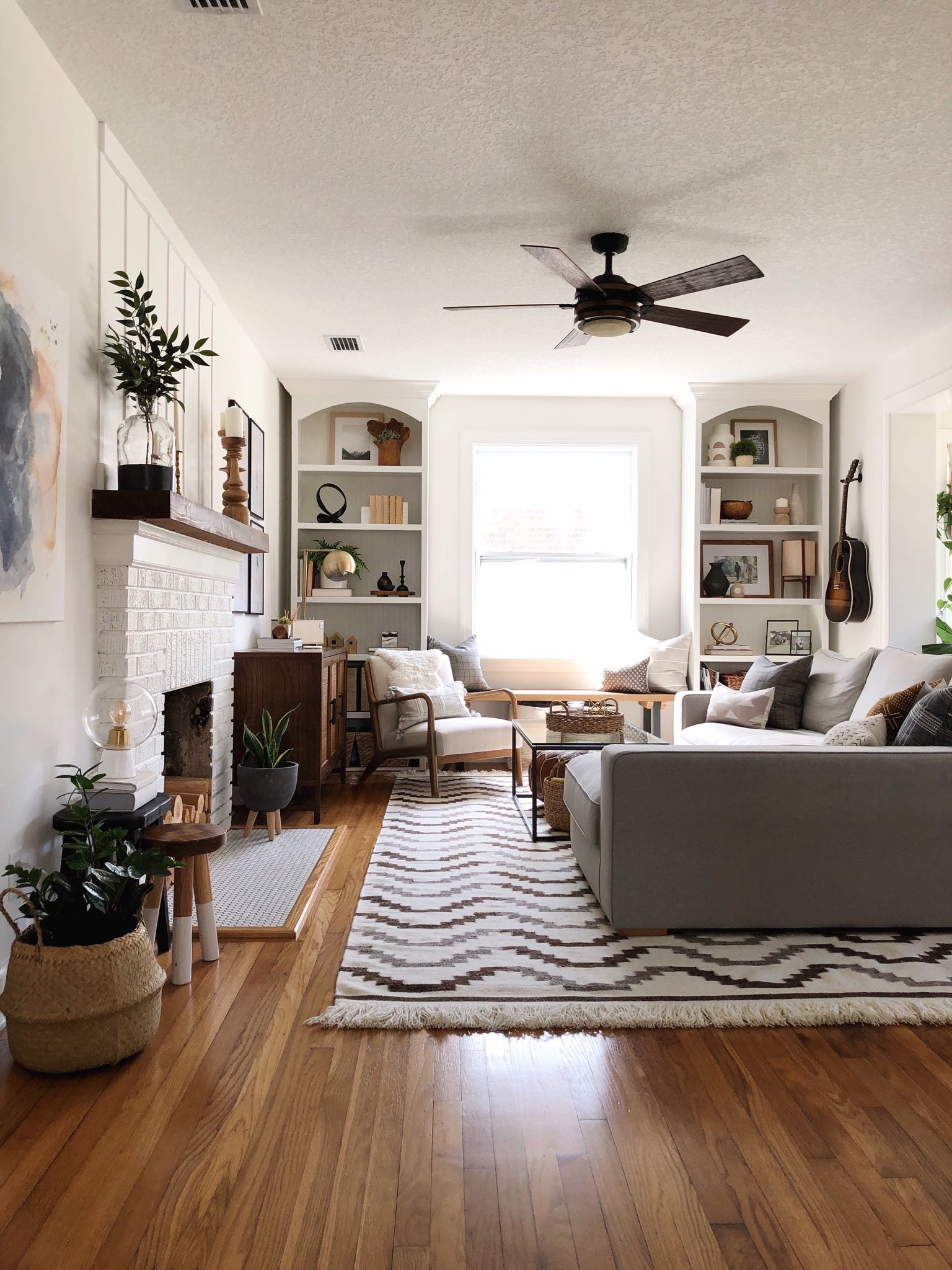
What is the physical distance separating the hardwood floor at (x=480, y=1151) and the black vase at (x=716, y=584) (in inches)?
184

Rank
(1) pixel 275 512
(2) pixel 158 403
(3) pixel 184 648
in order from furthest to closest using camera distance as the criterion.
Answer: (1) pixel 275 512, (3) pixel 184 648, (2) pixel 158 403

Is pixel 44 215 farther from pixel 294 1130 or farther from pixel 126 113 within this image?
pixel 294 1130

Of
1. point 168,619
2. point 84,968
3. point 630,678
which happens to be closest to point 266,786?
point 168,619

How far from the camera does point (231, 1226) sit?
1.60m

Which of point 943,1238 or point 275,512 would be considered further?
point 275,512

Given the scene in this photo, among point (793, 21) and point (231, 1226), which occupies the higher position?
point (793, 21)

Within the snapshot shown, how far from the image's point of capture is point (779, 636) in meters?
7.00

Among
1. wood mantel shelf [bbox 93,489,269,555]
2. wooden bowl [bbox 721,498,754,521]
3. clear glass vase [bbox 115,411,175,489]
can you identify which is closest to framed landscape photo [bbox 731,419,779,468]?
wooden bowl [bbox 721,498,754,521]

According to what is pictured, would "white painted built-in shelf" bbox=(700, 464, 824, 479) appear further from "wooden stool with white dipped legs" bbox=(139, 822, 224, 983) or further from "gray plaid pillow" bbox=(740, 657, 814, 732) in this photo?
"wooden stool with white dipped legs" bbox=(139, 822, 224, 983)

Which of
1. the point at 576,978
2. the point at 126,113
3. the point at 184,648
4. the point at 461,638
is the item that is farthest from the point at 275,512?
the point at 576,978

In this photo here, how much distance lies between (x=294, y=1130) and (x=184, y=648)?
237cm

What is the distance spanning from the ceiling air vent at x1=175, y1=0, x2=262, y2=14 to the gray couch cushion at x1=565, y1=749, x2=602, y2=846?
2498 mm

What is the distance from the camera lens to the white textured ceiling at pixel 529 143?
2621 millimetres

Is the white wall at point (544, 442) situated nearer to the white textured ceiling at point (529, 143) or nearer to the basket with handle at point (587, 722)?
the white textured ceiling at point (529, 143)
